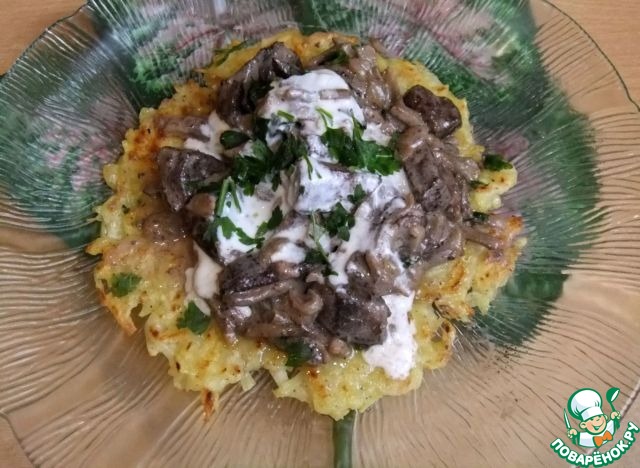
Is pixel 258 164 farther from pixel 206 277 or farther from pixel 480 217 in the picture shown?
pixel 480 217

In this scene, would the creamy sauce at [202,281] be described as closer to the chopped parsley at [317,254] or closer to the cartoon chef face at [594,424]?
the chopped parsley at [317,254]

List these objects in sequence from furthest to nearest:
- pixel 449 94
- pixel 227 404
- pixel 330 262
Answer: pixel 449 94
pixel 227 404
pixel 330 262

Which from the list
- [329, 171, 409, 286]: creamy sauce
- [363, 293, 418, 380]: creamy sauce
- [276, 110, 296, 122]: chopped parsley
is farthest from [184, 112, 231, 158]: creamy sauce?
[363, 293, 418, 380]: creamy sauce

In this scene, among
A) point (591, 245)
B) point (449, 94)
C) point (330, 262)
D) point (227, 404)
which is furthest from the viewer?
point (449, 94)

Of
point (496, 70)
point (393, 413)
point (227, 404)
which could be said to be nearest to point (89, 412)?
point (227, 404)

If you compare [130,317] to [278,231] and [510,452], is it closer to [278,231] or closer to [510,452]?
[278,231]

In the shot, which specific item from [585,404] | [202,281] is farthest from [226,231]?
[585,404]

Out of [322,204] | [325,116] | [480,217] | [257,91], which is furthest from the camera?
[480,217]
